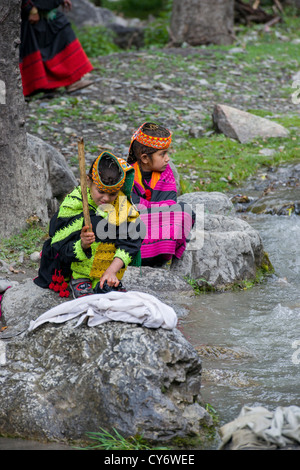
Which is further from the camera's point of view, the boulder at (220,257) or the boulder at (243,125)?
the boulder at (243,125)

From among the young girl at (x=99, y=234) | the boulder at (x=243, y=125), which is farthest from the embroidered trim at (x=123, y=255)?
the boulder at (x=243, y=125)

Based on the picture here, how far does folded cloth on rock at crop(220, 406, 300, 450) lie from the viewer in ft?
9.46

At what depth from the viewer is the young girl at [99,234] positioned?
13.4 feet

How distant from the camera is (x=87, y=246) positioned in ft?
13.2

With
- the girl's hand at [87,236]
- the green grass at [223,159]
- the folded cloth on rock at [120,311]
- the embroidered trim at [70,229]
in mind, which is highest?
the girl's hand at [87,236]

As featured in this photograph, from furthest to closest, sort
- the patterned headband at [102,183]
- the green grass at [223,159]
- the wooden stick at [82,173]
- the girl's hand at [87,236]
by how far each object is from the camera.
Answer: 1. the green grass at [223,159]
2. the patterned headband at [102,183]
3. the girl's hand at [87,236]
4. the wooden stick at [82,173]

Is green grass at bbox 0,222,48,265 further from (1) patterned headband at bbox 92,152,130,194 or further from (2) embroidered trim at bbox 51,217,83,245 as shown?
(1) patterned headband at bbox 92,152,130,194

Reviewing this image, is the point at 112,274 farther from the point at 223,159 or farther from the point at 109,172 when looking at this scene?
the point at 223,159

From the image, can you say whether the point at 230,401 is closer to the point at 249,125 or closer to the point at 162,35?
the point at 249,125

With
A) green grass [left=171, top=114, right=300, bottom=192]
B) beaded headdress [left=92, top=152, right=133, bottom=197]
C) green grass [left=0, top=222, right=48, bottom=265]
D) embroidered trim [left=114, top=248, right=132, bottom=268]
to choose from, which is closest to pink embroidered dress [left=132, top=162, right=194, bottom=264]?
green grass [left=0, top=222, right=48, bottom=265]

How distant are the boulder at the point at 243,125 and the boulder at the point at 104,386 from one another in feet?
22.4

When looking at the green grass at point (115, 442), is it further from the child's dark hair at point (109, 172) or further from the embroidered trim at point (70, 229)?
the child's dark hair at point (109, 172)

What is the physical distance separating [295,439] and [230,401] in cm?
81

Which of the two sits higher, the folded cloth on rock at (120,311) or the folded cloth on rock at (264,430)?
the folded cloth on rock at (120,311)
